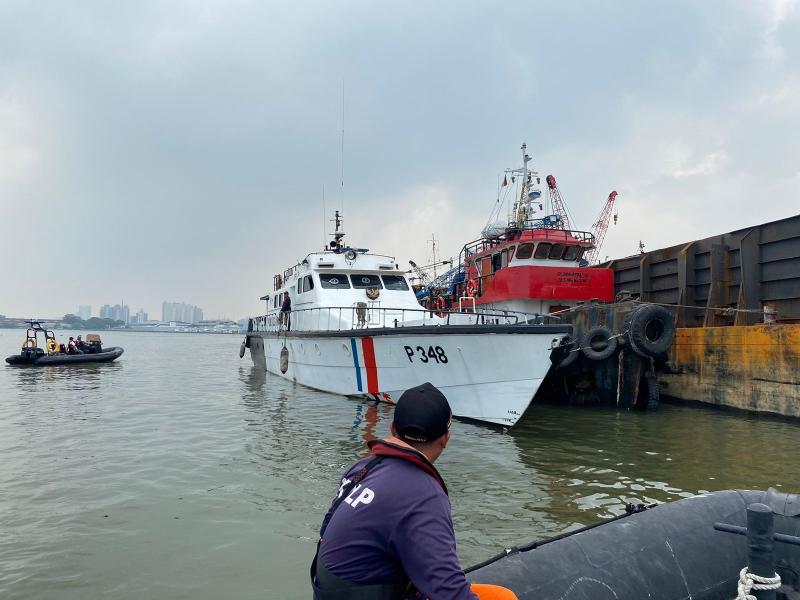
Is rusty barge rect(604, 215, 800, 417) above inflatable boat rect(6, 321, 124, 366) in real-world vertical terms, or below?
above

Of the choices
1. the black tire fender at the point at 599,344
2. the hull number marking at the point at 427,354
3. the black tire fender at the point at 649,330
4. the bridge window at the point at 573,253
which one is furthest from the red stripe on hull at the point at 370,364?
the bridge window at the point at 573,253

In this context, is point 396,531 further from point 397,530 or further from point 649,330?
point 649,330

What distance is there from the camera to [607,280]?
18.1 metres

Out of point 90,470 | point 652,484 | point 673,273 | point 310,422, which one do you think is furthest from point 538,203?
point 90,470

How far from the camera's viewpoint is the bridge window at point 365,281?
51.9 feet

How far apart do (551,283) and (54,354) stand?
22.8 metres

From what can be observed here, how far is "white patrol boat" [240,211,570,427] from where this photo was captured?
9.91m

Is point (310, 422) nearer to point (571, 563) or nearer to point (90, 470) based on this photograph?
point (90, 470)

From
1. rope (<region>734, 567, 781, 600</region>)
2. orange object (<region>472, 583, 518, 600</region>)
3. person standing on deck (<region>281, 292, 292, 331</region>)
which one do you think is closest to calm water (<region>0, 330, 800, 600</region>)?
rope (<region>734, 567, 781, 600</region>)

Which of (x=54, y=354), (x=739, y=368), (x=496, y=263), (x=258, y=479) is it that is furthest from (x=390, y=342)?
(x=54, y=354)

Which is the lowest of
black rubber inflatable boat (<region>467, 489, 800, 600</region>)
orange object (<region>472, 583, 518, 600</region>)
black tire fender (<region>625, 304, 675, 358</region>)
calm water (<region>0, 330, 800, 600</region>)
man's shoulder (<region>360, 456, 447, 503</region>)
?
calm water (<region>0, 330, 800, 600</region>)

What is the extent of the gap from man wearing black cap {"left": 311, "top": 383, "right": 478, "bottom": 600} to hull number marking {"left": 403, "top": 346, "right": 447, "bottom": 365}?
884 centimetres

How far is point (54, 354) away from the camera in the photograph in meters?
25.0

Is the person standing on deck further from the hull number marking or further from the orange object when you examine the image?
the orange object
